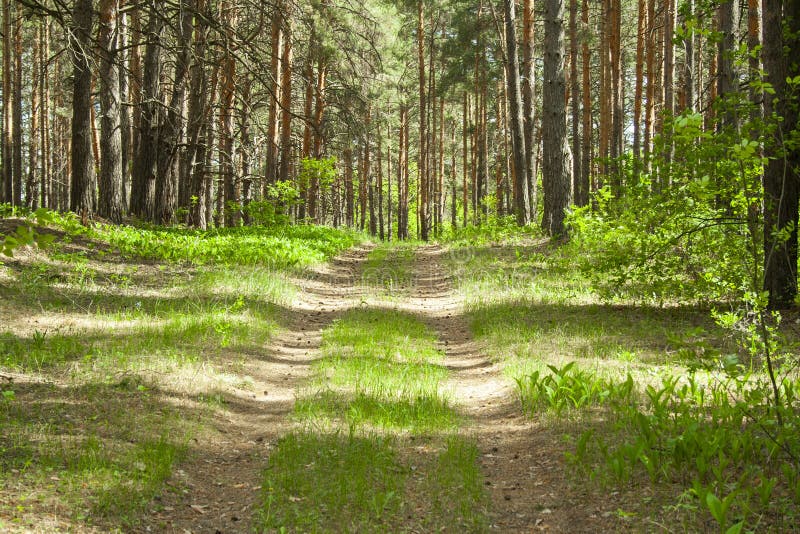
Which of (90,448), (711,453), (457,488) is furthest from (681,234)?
(90,448)

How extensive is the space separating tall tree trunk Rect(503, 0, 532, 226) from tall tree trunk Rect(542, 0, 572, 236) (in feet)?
12.6

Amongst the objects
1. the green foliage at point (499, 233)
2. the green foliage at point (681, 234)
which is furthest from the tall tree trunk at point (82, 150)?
the green foliage at point (499, 233)

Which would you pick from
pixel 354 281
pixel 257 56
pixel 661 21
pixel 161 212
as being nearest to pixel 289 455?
pixel 257 56

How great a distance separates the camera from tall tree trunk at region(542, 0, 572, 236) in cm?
1403

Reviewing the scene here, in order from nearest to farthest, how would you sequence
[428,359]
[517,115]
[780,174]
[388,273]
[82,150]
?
1. [428,359]
2. [780,174]
3. [82,150]
4. [388,273]
5. [517,115]

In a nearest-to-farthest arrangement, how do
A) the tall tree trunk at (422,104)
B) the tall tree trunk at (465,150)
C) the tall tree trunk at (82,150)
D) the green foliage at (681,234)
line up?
the green foliage at (681,234) < the tall tree trunk at (82,150) < the tall tree trunk at (422,104) < the tall tree trunk at (465,150)

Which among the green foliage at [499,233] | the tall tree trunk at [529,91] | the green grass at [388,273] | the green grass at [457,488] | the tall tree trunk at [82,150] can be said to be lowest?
the green grass at [457,488]

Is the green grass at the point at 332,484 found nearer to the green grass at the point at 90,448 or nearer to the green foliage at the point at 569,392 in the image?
the green grass at the point at 90,448

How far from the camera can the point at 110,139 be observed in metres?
13.3

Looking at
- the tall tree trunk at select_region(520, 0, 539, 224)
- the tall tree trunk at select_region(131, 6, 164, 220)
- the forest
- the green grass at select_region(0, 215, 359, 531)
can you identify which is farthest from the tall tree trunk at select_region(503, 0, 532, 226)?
the green grass at select_region(0, 215, 359, 531)

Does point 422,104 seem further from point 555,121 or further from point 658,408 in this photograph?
point 658,408

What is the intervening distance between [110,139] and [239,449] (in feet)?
34.7

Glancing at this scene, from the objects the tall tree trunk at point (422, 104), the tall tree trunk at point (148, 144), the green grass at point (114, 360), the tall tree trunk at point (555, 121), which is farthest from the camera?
the tall tree trunk at point (422, 104)

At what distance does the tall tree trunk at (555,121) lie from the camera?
1403cm
